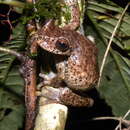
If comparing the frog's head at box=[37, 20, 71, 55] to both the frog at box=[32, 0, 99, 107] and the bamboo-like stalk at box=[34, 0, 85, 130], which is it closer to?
the frog at box=[32, 0, 99, 107]

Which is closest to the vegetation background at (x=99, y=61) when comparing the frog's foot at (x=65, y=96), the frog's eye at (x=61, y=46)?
the frog's foot at (x=65, y=96)

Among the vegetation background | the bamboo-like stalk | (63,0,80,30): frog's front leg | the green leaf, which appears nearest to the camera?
the bamboo-like stalk

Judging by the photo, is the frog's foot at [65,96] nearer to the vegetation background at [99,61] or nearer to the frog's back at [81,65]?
the frog's back at [81,65]

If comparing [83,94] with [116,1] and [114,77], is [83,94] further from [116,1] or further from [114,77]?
[116,1]

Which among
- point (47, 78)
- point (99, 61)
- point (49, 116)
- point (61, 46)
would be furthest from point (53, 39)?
point (99, 61)

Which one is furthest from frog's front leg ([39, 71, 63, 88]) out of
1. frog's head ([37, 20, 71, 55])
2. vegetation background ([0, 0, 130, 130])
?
vegetation background ([0, 0, 130, 130])

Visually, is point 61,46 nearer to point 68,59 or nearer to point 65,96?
point 68,59
